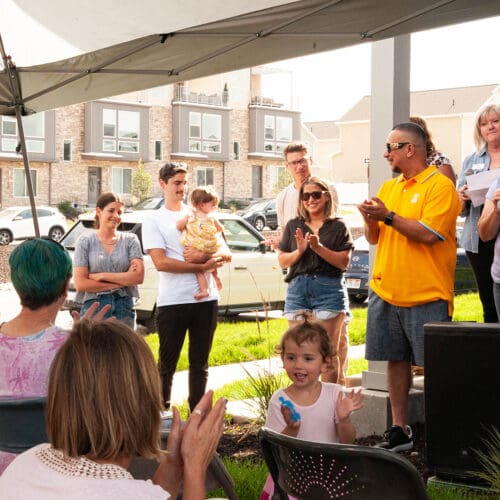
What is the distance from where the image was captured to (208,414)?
2.35 m

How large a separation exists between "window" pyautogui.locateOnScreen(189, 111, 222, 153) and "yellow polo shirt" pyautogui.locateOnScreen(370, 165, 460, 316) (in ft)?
205

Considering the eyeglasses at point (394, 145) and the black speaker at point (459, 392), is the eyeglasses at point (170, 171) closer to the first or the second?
the eyeglasses at point (394, 145)

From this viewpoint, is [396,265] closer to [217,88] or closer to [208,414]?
[208,414]

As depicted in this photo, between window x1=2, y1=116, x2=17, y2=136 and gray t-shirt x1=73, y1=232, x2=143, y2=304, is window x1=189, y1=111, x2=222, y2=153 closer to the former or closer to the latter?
window x1=2, y1=116, x2=17, y2=136

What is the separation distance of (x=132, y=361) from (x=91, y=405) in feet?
0.47

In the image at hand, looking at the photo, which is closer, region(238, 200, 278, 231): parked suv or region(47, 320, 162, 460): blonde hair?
region(47, 320, 162, 460): blonde hair

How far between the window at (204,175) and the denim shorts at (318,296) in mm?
61208

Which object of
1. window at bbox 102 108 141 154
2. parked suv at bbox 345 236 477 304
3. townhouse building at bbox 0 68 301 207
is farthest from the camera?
window at bbox 102 108 141 154

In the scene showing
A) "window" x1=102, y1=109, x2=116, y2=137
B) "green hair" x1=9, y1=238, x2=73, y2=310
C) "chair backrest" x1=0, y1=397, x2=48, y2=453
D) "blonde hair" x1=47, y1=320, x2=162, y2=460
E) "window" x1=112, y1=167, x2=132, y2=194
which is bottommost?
"chair backrest" x1=0, y1=397, x2=48, y2=453

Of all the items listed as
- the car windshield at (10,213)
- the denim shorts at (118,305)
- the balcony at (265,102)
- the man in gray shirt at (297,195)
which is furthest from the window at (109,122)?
the denim shorts at (118,305)

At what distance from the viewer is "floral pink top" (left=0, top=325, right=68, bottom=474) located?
3.49 metres

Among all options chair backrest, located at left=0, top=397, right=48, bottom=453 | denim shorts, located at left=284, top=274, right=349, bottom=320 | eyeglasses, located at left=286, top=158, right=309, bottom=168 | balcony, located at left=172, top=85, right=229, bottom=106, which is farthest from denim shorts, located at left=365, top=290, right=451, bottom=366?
balcony, located at left=172, top=85, right=229, bottom=106

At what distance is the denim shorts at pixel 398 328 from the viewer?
225 inches

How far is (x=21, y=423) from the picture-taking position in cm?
323
